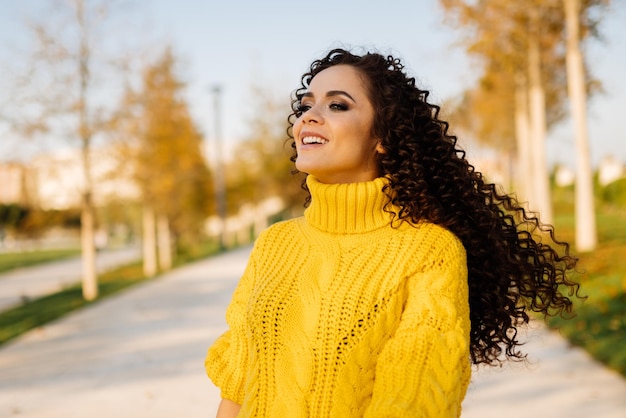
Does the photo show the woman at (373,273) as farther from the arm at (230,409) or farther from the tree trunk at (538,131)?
the tree trunk at (538,131)

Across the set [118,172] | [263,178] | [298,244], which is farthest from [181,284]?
[263,178]

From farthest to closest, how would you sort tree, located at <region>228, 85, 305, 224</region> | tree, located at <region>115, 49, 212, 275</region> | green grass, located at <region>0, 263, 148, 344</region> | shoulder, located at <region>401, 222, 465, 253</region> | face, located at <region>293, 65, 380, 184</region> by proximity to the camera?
tree, located at <region>228, 85, 305, 224</region>
tree, located at <region>115, 49, 212, 275</region>
green grass, located at <region>0, 263, 148, 344</region>
face, located at <region>293, 65, 380, 184</region>
shoulder, located at <region>401, 222, 465, 253</region>

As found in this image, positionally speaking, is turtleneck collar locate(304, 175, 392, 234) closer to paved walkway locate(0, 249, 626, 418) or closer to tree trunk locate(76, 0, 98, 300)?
paved walkway locate(0, 249, 626, 418)

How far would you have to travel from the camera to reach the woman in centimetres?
172

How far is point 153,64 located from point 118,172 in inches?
171

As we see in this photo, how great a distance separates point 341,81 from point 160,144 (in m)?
13.9

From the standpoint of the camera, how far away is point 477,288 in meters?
2.07

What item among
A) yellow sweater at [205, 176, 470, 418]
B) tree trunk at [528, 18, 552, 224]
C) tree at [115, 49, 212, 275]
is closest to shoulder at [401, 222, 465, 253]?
yellow sweater at [205, 176, 470, 418]

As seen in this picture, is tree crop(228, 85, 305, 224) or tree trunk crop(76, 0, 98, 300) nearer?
tree trunk crop(76, 0, 98, 300)

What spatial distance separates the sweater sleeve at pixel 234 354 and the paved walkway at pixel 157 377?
267 centimetres

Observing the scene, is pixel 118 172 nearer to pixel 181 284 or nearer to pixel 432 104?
pixel 181 284

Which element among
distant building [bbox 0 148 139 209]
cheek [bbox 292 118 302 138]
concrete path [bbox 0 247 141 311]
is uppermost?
cheek [bbox 292 118 302 138]

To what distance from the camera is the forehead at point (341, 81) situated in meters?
2.02

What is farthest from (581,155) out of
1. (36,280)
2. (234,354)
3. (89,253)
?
(36,280)
